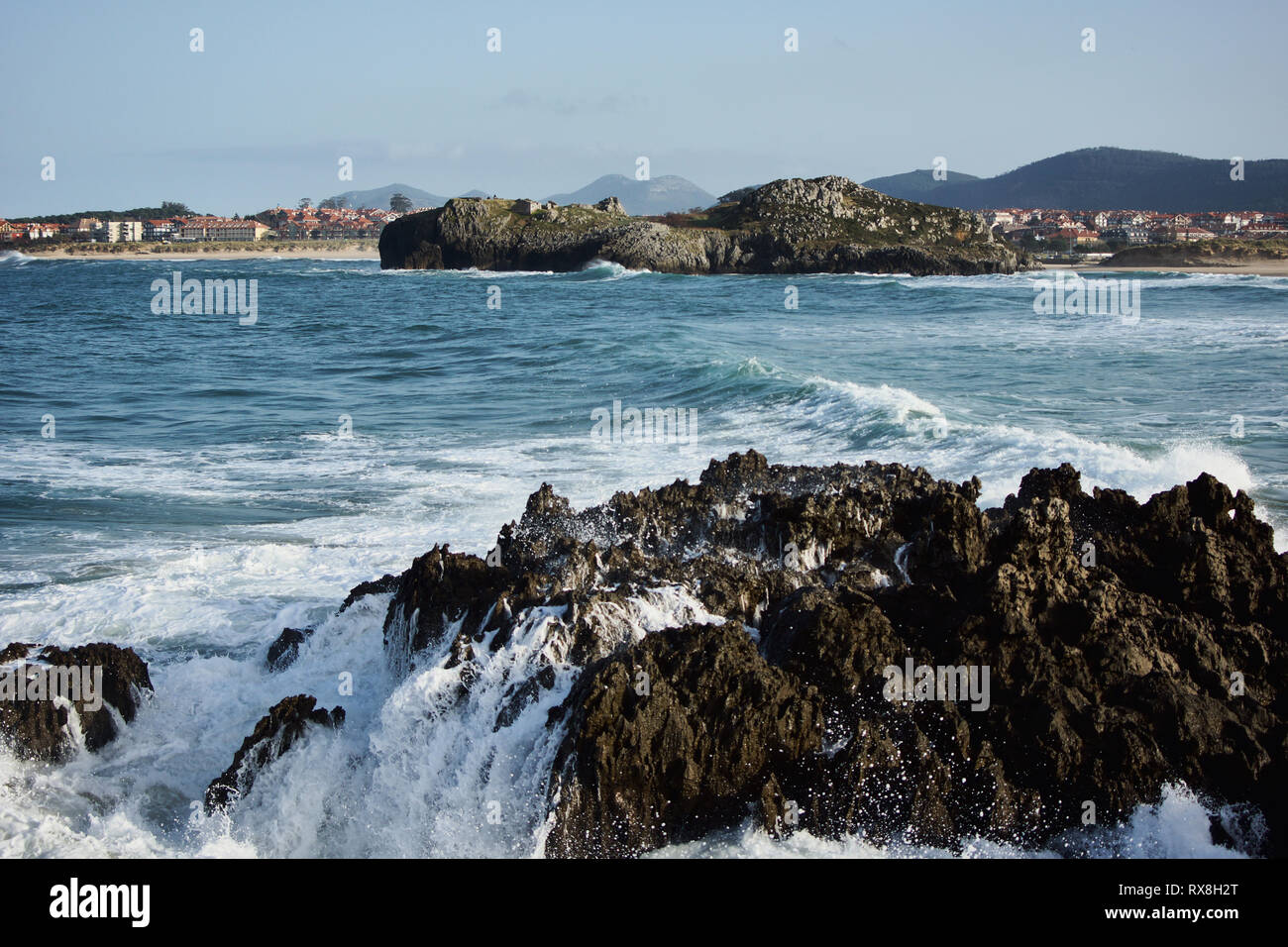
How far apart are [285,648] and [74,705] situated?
5.06 feet

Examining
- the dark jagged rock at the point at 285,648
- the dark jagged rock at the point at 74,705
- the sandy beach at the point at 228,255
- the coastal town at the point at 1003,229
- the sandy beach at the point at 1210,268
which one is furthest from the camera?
A: the sandy beach at the point at 228,255

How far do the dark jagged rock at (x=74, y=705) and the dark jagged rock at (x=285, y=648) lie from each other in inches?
34.7

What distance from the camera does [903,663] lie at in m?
6.57

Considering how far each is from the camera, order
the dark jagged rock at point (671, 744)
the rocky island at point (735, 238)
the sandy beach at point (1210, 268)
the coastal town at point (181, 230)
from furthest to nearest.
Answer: the coastal town at point (181, 230) → the rocky island at point (735, 238) → the sandy beach at point (1210, 268) → the dark jagged rock at point (671, 744)

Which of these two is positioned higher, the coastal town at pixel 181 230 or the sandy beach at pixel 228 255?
the coastal town at pixel 181 230

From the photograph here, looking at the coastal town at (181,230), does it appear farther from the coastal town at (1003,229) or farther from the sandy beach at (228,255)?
the sandy beach at (228,255)

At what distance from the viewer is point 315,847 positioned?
21.0ft

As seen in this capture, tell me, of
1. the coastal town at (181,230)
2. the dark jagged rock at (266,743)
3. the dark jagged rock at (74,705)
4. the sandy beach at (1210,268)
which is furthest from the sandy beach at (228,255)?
the dark jagged rock at (266,743)

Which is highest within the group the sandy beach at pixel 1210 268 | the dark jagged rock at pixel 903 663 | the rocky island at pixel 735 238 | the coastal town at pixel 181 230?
the coastal town at pixel 181 230

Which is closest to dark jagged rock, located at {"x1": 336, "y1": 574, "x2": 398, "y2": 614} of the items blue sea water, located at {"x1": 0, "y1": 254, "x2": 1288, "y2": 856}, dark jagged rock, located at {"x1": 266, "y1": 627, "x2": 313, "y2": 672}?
blue sea water, located at {"x1": 0, "y1": 254, "x2": 1288, "y2": 856}

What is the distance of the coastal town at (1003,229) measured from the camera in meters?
133

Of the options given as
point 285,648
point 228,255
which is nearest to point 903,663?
point 285,648

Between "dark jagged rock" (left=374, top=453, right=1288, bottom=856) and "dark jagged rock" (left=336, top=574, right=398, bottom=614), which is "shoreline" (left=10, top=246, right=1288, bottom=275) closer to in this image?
"dark jagged rock" (left=374, top=453, right=1288, bottom=856)

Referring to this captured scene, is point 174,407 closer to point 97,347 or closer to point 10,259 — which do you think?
point 97,347
